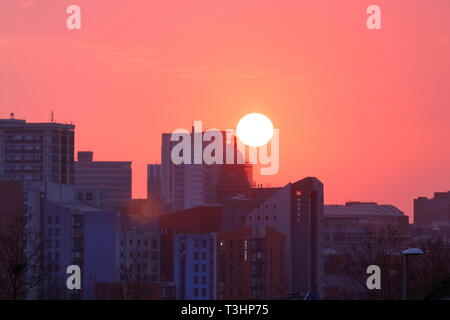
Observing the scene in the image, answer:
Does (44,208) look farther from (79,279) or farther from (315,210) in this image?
(315,210)

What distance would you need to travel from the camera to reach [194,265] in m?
167

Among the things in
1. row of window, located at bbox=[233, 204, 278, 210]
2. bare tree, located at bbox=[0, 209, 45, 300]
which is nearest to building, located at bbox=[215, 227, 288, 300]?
row of window, located at bbox=[233, 204, 278, 210]

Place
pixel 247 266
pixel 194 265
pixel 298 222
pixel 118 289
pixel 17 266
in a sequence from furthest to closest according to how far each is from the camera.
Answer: pixel 298 222 → pixel 194 265 → pixel 247 266 → pixel 118 289 → pixel 17 266

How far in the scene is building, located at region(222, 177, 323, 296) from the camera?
175m

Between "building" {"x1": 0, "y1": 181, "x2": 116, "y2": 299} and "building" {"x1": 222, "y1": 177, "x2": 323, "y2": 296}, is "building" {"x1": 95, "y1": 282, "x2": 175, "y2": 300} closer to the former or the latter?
"building" {"x1": 0, "y1": 181, "x2": 116, "y2": 299}

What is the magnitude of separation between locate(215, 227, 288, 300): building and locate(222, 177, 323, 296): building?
247 inches

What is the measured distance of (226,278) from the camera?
160 meters

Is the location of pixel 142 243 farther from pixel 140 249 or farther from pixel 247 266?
pixel 247 266

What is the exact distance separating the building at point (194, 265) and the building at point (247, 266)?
1830mm

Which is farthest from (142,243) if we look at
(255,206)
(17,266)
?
(17,266)

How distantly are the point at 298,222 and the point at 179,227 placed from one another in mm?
16099

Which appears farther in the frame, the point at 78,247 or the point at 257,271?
the point at 78,247
